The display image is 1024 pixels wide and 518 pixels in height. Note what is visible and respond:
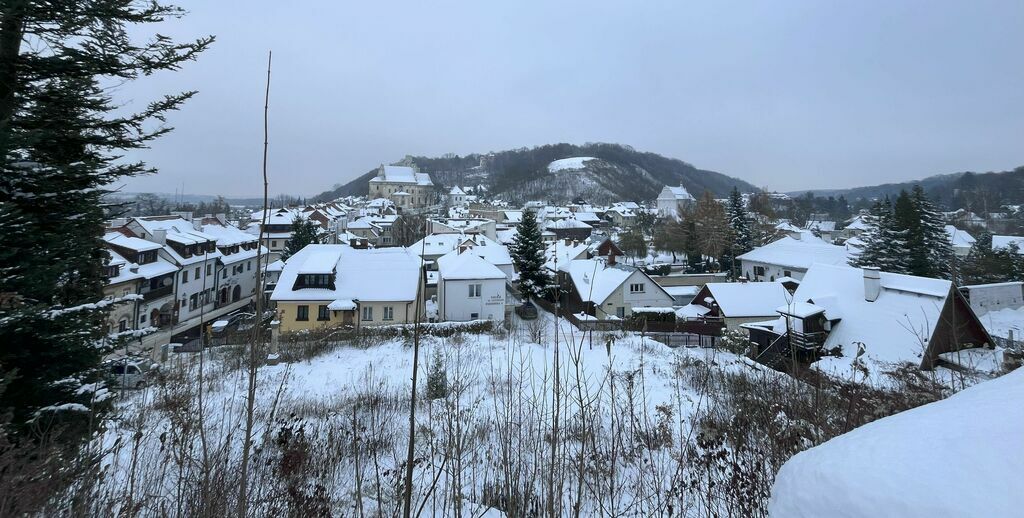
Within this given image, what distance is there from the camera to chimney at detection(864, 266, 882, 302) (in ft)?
37.7

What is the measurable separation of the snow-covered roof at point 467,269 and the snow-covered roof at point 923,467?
654 inches

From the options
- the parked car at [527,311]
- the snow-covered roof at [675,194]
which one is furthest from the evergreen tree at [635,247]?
the snow-covered roof at [675,194]

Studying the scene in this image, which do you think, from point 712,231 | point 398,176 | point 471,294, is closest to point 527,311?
point 471,294

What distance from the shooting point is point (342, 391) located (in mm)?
6371

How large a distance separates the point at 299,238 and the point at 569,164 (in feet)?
291

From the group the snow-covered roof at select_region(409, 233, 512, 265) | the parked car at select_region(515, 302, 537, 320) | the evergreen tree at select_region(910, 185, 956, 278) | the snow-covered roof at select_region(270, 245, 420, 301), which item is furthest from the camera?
the snow-covered roof at select_region(409, 233, 512, 265)

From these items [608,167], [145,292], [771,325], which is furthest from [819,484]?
[608,167]

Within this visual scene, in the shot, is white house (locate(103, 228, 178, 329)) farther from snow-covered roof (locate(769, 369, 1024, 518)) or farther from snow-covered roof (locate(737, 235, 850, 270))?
snow-covered roof (locate(737, 235, 850, 270))

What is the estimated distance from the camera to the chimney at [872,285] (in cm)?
1148

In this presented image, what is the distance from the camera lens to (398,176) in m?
79.7

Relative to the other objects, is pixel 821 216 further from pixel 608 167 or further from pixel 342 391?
pixel 342 391

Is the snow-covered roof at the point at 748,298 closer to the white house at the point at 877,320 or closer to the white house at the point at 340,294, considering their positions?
the white house at the point at 877,320

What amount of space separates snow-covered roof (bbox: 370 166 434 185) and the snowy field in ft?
240

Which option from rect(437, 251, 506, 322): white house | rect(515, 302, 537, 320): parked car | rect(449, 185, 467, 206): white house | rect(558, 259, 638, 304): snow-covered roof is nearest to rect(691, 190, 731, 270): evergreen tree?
rect(558, 259, 638, 304): snow-covered roof
